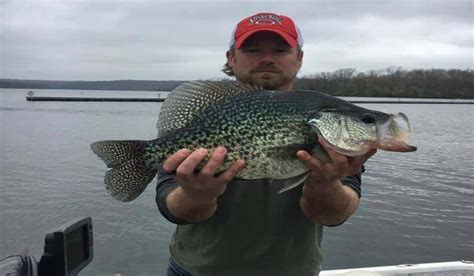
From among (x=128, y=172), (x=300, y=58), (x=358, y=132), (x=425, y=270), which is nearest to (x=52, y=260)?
(x=128, y=172)

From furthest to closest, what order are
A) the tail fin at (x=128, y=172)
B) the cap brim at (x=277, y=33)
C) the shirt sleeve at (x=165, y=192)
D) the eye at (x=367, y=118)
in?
the cap brim at (x=277, y=33) → the shirt sleeve at (x=165, y=192) → the tail fin at (x=128, y=172) → the eye at (x=367, y=118)

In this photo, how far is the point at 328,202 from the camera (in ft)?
9.89

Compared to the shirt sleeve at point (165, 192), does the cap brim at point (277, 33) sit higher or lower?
higher

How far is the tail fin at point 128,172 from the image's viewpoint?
9.94 ft

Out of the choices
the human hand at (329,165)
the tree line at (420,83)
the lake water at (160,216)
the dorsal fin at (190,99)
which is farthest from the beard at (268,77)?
the tree line at (420,83)

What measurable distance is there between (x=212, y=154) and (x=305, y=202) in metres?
0.74

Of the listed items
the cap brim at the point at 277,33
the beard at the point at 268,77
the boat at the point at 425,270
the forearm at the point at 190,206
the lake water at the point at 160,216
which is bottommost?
the lake water at the point at 160,216

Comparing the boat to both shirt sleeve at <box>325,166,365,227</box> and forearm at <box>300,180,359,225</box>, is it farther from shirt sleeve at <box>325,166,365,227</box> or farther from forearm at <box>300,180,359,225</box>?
forearm at <box>300,180,359,225</box>

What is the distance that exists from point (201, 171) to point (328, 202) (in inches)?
34.1

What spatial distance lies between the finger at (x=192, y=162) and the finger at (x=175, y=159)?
0.04 m

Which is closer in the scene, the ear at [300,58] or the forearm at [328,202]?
the forearm at [328,202]

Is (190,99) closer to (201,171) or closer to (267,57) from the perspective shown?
(201,171)

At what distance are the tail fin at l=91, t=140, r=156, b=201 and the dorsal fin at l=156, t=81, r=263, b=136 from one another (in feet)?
0.75

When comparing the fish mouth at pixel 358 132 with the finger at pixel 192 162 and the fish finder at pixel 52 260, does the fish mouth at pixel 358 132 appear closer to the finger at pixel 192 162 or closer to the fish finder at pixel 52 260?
the finger at pixel 192 162
